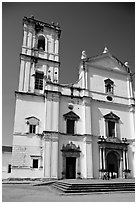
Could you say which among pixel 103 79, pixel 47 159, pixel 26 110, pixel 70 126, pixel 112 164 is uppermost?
pixel 103 79

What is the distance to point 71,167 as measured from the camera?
65.1ft

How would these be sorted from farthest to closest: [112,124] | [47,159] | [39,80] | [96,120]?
1. [112,124]
2. [39,80]
3. [96,120]
4. [47,159]

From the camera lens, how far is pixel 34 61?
22562mm

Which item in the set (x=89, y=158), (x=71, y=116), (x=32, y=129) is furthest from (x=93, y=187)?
(x=71, y=116)

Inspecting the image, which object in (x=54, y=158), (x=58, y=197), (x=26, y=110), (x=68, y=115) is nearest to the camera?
(x=58, y=197)

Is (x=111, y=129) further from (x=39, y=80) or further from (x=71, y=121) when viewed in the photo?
(x=39, y=80)

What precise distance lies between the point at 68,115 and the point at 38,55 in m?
8.11

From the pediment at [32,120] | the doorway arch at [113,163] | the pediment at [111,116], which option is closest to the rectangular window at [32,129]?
the pediment at [32,120]

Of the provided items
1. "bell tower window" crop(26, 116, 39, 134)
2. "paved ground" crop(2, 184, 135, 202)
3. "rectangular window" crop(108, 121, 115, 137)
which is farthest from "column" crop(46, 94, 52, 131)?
"paved ground" crop(2, 184, 135, 202)

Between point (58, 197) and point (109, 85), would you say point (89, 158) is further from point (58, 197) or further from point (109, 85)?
point (58, 197)

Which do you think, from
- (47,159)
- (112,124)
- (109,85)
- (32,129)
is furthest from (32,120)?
(109,85)

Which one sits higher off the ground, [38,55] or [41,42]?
[41,42]

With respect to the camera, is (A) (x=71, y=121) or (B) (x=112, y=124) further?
(B) (x=112, y=124)

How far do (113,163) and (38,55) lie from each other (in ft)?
49.4
